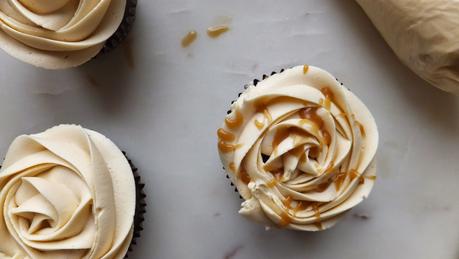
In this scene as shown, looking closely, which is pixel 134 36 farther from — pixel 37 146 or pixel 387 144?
pixel 387 144

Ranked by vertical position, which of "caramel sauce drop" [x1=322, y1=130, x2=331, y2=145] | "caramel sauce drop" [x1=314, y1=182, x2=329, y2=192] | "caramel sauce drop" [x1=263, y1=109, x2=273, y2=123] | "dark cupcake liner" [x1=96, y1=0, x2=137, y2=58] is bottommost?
"caramel sauce drop" [x1=314, y1=182, x2=329, y2=192]

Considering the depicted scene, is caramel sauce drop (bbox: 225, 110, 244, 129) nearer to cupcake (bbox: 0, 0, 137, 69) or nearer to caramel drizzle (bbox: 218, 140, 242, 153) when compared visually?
caramel drizzle (bbox: 218, 140, 242, 153)

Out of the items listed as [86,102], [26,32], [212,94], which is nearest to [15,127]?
[86,102]

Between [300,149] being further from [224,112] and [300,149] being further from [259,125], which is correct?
[224,112]

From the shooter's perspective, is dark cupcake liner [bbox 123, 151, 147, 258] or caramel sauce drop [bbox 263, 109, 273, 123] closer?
caramel sauce drop [bbox 263, 109, 273, 123]

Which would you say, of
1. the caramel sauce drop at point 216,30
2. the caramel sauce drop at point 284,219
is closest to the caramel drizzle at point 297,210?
the caramel sauce drop at point 284,219

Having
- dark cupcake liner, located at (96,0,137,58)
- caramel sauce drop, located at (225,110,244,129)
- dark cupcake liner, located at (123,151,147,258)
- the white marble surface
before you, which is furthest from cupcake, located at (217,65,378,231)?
dark cupcake liner, located at (96,0,137,58)
